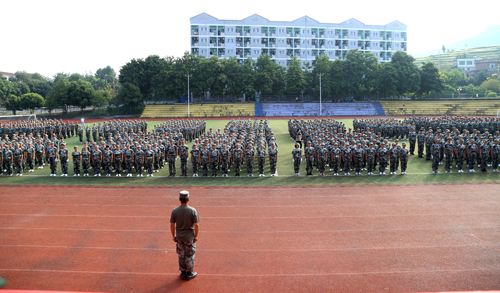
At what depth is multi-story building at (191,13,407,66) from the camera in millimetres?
66000

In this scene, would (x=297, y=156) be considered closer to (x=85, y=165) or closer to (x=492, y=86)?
(x=85, y=165)

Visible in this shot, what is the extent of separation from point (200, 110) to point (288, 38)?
25.2m

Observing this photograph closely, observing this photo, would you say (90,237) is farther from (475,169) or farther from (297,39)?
(297,39)

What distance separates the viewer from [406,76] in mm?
55312

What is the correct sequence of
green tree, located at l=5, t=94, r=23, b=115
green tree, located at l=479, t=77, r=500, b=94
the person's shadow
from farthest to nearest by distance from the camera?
green tree, located at l=479, t=77, r=500, b=94 → green tree, located at l=5, t=94, r=23, b=115 → the person's shadow

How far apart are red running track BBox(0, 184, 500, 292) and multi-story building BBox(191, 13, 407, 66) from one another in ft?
187

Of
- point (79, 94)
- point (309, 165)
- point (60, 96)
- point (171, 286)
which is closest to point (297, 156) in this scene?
point (309, 165)

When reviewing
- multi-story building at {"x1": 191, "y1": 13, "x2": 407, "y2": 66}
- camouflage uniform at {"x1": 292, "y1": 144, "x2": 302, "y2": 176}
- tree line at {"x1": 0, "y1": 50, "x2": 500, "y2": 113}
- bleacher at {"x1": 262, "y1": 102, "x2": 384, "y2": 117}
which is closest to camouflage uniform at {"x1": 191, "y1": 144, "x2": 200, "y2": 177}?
camouflage uniform at {"x1": 292, "y1": 144, "x2": 302, "y2": 176}

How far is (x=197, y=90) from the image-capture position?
185ft

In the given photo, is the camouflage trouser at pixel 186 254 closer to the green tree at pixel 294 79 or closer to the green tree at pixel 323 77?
the green tree at pixel 294 79

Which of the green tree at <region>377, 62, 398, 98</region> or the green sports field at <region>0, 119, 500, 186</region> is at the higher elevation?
the green tree at <region>377, 62, 398, 98</region>

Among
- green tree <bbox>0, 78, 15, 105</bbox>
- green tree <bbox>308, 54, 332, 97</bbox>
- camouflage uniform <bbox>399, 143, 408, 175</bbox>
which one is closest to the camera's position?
camouflage uniform <bbox>399, 143, 408, 175</bbox>

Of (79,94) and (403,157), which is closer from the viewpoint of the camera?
(403,157)

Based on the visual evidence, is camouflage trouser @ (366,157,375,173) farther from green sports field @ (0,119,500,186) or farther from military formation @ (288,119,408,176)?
green sports field @ (0,119,500,186)
